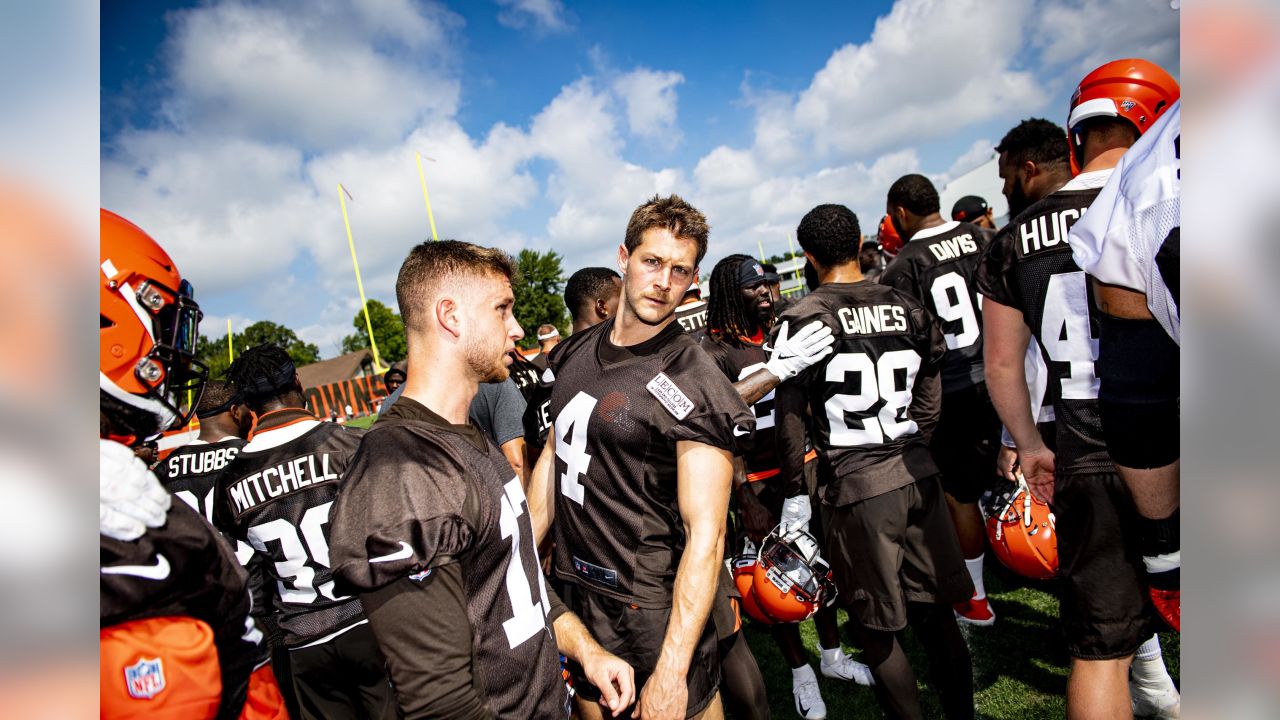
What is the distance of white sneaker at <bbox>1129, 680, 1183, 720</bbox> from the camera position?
311cm

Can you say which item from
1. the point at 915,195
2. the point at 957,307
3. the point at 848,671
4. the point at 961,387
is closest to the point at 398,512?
the point at 848,671

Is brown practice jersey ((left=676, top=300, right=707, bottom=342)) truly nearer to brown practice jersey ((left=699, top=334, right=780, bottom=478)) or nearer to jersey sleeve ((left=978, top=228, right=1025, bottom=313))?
brown practice jersey ((left=699, top=334, right=780, bottom=478))

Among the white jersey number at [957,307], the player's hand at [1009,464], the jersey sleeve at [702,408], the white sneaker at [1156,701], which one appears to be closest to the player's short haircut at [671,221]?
the jersey sleeve at [702,408]

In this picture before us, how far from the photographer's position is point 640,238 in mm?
2668

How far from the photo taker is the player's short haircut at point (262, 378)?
3389mm

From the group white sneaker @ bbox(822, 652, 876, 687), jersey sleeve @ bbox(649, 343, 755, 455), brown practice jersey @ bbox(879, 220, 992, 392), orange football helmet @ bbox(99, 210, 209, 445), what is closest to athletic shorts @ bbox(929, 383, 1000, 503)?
brown practice jersey @ bbox(879, 220, 992, 392)

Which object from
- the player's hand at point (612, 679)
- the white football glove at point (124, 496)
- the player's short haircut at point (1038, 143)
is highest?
the player's short haircut at point (1038, 143)

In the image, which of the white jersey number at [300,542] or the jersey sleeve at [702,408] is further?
the white jersey number at [300,542]

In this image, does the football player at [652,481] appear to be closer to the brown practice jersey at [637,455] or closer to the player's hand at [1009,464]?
the brown practice jersey at [637,455]

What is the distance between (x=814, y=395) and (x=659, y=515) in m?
1.37

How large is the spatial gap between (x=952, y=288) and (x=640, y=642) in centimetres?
362

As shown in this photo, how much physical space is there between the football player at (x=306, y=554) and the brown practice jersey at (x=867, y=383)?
2.57 metres

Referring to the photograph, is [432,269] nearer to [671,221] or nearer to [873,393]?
[671,221]
